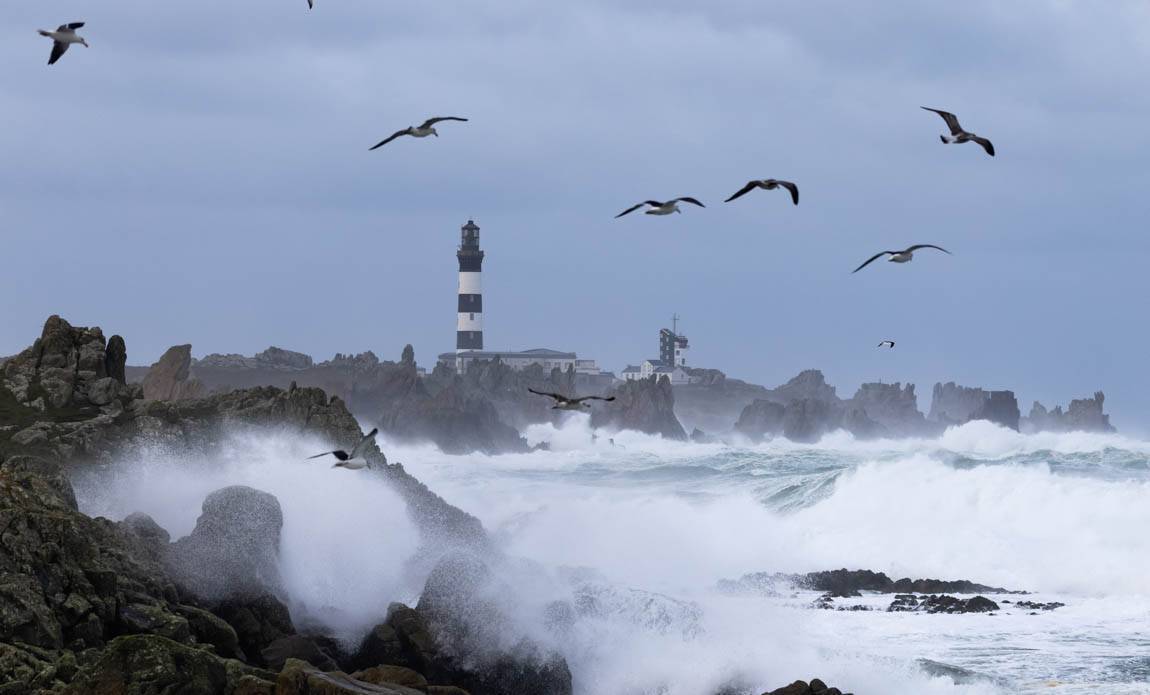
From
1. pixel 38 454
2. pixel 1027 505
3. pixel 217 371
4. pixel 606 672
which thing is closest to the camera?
pixel 606 672

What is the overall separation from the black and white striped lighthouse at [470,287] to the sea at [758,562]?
59.1 m

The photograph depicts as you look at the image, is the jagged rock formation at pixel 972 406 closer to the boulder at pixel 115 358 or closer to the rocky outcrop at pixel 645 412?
the rocky outcrop at pixel 645 412

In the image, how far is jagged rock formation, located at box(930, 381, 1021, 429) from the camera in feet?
372

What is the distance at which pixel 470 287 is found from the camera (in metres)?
111

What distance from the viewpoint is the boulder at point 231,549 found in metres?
19.4

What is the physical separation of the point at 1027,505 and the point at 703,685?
22899mm

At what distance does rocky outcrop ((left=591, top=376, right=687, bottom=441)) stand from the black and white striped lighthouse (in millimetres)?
10511

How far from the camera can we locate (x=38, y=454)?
971 inches

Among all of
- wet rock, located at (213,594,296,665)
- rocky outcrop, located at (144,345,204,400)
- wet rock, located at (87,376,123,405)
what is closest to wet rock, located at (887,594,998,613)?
wet rock, located at (213,594,296,665)

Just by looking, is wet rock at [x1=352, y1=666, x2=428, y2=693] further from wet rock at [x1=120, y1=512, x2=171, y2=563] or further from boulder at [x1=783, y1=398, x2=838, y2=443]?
boulder at [x1=783, y1=398, x2=838, y2=443]

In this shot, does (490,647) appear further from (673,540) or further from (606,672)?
(673,540)

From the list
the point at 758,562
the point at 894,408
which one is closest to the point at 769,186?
the point at 758,562

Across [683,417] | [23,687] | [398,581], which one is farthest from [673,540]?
[683,417]

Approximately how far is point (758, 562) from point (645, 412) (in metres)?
74.3
